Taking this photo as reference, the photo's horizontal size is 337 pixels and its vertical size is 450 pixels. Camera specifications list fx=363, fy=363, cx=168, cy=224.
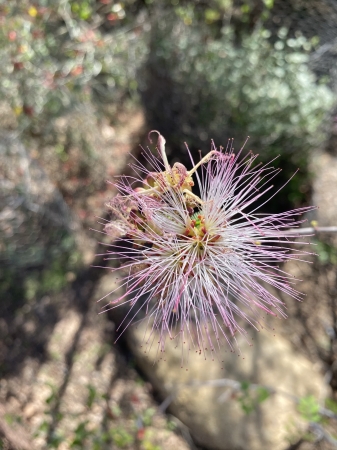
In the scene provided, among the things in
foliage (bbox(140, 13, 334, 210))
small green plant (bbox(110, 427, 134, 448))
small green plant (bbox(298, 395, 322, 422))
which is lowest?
small green plant (bbox(110, 427, 134, 448))

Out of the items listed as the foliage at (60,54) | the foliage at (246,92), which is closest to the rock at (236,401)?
the foliage at (246,92)

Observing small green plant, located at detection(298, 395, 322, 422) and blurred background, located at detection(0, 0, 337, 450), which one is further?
blurred background, located at detection(0, 0, 337, 450)

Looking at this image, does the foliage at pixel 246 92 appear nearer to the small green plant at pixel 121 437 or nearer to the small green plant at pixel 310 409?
the small green plant at pixel 310 409

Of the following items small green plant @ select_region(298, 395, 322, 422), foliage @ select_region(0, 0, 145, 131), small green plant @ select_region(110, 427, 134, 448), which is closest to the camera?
small green plant @ select_region(298, 395, 322, 422)

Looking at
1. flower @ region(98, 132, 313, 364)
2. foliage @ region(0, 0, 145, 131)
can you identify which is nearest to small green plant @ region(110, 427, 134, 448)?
flower @ region(98, 132, 313, 364)

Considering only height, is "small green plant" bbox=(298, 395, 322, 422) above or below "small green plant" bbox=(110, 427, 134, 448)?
above

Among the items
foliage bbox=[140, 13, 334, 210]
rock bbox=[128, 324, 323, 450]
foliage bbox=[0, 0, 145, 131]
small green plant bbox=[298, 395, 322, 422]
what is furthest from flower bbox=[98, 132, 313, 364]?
foliage bbox=[0, 0, 145, 131]

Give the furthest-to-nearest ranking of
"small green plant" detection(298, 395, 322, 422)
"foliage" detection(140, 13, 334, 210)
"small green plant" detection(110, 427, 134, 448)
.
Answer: "foliage" detection(140, 13, 334, 210)
"small green plant" detection(110, 427, 134, 448)
"small green plant" detection(298, 395, 322, 422)

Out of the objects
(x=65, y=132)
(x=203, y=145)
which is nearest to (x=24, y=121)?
(x=65, y=132)

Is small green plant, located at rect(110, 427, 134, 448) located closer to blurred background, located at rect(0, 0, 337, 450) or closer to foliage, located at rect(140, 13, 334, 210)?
blurred background, located at rect(0, 0, 337, 450)
